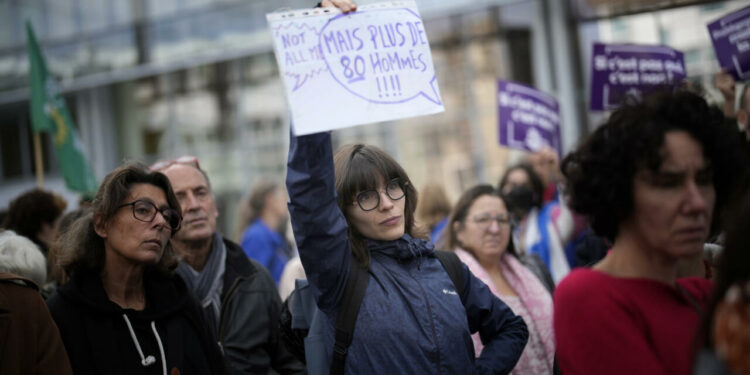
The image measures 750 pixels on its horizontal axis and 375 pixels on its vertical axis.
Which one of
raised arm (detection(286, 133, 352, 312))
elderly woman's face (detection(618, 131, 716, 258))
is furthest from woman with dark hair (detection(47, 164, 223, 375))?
elderly woman's face (detection(618, 131, 716, 258))

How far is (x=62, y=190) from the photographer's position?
19312 millimetres

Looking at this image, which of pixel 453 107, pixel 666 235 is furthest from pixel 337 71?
pixel 453 107

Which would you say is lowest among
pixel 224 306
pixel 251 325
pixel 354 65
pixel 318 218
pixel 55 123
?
pixel 251 325

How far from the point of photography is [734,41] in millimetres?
4660

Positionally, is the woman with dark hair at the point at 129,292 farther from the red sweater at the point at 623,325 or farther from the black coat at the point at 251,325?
the red sweater at the point at 623,325

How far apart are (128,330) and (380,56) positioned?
5.41 ft

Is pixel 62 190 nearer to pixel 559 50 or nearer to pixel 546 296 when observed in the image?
pixel 559 50

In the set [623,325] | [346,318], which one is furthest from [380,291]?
[623,325]

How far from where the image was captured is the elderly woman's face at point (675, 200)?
198 centimetres

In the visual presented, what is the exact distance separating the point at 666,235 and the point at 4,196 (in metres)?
21.4

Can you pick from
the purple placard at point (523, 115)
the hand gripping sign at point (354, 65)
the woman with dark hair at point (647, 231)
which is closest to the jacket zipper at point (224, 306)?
the hand gripping sign at point (354, 65)

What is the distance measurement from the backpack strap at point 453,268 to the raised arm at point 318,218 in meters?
0.47

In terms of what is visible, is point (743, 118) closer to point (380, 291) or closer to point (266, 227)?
point (380, 291)

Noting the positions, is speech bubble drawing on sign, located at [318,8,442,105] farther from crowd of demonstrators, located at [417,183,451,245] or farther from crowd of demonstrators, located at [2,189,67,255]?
crowd of demonstrators, located at [417,183,451,245]
